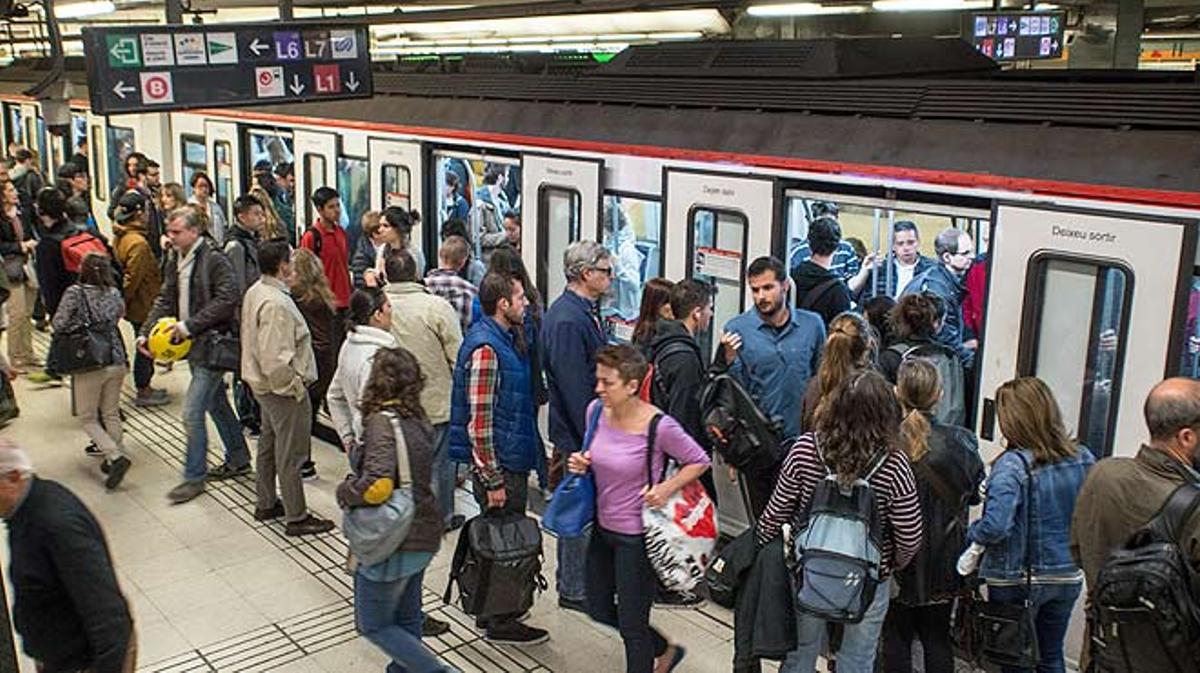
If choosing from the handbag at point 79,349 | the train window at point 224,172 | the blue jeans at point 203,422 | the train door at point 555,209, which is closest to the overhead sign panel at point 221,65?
the handbag at point 79,349

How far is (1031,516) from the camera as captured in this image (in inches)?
139

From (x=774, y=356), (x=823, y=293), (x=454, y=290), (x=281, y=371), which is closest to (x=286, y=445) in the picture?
(x=281, y=371)

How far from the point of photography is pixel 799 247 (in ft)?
16.4

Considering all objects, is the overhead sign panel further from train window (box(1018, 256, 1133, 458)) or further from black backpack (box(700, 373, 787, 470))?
train window (box(1018, 256, 1133, 458))

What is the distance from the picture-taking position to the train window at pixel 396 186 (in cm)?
739

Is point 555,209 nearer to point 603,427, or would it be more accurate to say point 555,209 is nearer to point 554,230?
point 554,230

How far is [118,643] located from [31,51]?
2392cm

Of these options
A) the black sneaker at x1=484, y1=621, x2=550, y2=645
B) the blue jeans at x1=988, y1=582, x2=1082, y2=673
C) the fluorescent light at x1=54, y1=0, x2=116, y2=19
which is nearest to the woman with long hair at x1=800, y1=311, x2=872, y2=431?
the blue jeans at x1=988, y1=582, x2=1082, y2=673

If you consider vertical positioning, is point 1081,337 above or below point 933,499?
above

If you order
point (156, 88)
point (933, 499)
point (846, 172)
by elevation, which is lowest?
point (933, 499)

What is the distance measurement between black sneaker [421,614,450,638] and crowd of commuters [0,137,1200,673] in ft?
0.06

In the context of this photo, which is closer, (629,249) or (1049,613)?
(1049,613)

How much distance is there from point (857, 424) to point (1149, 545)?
0.82 metres

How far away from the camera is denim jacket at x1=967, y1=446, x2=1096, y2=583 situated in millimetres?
3492
